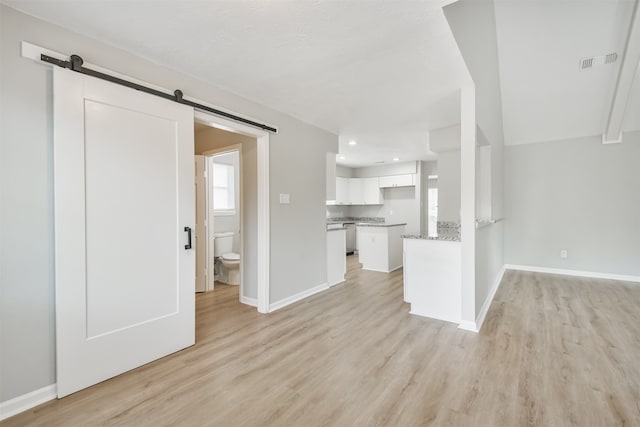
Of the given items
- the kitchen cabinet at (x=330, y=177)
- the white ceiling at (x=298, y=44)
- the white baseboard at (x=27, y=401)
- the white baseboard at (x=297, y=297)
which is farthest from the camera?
the kitchen cabinet at (x=330, y=177)

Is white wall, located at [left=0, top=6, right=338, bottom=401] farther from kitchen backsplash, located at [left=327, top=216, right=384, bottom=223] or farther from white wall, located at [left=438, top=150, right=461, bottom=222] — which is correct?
kitchen backsplash, located at [left=327, top=216, right=384, bottom=223]

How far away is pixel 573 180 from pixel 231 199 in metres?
6.40

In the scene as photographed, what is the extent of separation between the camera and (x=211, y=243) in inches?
168

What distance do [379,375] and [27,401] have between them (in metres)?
2.26

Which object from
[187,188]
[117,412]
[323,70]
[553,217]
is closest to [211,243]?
[187,188]

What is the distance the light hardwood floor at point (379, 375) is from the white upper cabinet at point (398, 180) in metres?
4.51

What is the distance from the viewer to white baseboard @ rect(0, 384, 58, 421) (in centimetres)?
164

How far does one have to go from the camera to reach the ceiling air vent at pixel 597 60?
378 cm

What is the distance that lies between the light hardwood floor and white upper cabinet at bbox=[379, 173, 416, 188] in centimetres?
451

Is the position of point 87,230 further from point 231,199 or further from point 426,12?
point 231,199

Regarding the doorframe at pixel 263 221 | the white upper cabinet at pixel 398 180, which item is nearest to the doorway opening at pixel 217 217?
the doorframe at pixel 263 221

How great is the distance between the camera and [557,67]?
4129 mm

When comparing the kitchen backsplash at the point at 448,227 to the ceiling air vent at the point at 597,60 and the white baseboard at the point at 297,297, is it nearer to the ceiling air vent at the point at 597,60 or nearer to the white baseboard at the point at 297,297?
the white baseboard at the point at 297,297

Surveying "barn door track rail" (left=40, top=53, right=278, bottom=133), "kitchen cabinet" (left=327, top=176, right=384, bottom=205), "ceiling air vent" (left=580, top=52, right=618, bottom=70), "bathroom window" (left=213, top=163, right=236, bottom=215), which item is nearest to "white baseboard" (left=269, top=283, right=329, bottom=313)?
"barn door track rail" (left=40, top=53, right=278, bottom=133)
